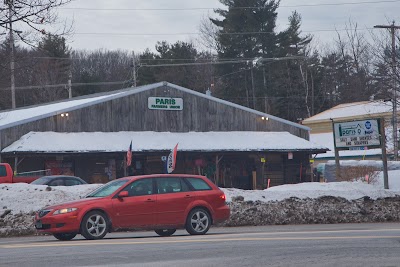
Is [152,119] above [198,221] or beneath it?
above

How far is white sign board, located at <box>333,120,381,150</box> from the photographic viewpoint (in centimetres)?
3403

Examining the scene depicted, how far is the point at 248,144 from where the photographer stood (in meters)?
51.2

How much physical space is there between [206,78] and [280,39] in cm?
1090

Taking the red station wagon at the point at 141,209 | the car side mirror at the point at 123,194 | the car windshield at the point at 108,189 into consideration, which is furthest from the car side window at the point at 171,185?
the car side mirror at the point at 123,194

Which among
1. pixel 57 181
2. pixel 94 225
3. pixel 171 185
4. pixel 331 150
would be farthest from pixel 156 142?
pixel 94 225

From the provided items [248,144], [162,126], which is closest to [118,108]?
[162,126]

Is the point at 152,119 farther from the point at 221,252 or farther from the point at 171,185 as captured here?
the point at 221,252

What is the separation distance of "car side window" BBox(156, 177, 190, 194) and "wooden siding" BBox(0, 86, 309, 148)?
27285 millimetres

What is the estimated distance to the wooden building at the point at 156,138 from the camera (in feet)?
151

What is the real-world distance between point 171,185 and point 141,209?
1.09m

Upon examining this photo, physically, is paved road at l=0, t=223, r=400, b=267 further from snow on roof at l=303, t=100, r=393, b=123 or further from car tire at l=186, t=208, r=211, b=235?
snow on roof at l=303, t=100, r=393, b=123

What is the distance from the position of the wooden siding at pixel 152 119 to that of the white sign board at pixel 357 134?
715 inches

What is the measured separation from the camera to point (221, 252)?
14.3m

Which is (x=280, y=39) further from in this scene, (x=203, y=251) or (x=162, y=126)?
(x=203, y=251)
